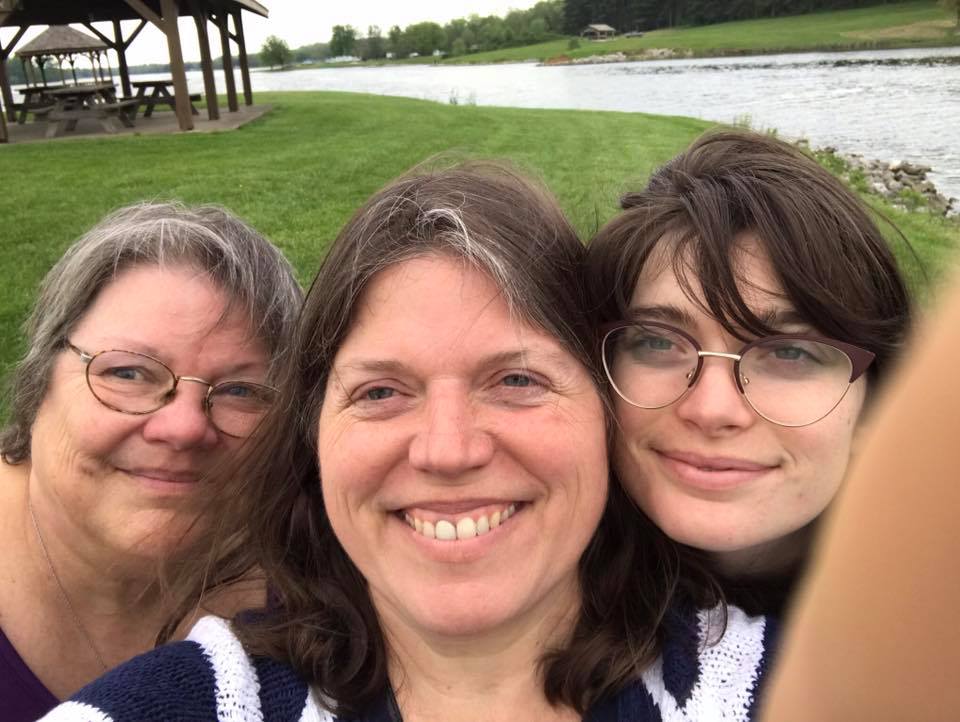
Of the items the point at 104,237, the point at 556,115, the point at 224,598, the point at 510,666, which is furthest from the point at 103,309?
the point at 556,115

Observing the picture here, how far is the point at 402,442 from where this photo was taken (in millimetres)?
1531

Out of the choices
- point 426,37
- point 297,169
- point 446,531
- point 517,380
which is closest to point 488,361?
point 517,380

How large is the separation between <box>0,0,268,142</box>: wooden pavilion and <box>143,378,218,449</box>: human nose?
14845mm

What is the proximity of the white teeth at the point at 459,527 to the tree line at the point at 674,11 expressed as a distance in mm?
88215

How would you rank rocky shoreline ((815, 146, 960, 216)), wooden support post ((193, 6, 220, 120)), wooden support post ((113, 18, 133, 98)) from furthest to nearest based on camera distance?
wooden support post ((113, 18, 133, 98)) < wooden support post ((193, 6, 220, 120)) < rocky shoreline ((815, 146, 960, 216))

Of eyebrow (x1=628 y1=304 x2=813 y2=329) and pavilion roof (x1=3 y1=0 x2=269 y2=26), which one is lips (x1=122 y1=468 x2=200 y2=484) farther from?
pavilion roof (x1=3 y1=0 x2=269 y2=26)

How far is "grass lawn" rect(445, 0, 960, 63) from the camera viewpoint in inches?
2009

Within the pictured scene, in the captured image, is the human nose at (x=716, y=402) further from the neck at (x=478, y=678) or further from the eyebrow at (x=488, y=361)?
the neck at (x=478, y=678)

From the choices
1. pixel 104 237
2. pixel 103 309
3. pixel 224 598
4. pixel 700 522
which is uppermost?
pixel 104 237

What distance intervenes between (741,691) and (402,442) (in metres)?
0.84

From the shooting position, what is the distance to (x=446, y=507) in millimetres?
1535

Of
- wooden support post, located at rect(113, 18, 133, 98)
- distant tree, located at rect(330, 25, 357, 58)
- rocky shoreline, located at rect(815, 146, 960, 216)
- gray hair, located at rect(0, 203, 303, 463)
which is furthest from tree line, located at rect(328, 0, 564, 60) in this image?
gray hair, located at rect(0, 203, 303, 463)

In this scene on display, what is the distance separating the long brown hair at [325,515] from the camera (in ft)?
5.35

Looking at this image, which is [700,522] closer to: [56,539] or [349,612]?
[349,612]
